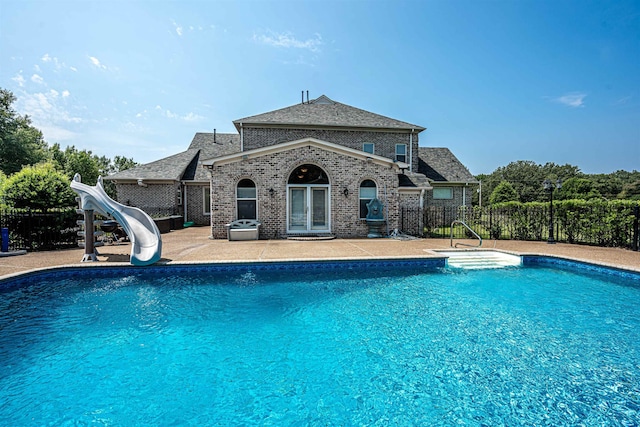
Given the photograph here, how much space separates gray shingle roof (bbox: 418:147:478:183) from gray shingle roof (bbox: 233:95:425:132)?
361 cm

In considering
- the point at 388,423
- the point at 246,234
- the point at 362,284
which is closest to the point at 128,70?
the point at 246,234

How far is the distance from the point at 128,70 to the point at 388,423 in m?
13.8

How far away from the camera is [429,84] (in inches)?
644

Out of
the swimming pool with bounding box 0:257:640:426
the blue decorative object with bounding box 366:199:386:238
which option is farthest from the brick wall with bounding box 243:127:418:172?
the swimming pool with bounding box 0:257:640:426

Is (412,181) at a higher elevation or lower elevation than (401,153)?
lower

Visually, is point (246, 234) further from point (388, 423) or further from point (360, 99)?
point (360, 99)

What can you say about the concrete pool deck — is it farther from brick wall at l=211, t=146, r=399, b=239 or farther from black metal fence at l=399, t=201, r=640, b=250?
brick wall at l=211, t=146, r=399, b=239

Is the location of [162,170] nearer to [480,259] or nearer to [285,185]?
[285,185]

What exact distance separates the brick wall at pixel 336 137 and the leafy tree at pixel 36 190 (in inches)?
365

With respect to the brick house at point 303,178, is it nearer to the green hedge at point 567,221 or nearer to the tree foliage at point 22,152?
the green hedge at point 567,221

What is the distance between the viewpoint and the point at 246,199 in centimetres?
1381

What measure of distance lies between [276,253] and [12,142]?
39.4m

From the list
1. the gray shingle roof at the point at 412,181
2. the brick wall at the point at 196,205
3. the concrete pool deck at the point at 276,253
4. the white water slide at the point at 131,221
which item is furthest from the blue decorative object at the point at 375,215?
the brick wall at the point at 196,205

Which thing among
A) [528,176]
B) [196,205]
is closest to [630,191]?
[528,176]
